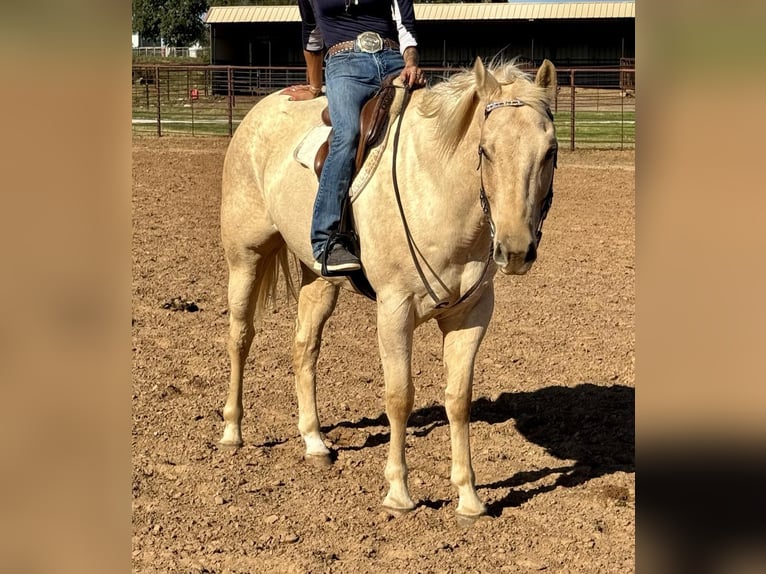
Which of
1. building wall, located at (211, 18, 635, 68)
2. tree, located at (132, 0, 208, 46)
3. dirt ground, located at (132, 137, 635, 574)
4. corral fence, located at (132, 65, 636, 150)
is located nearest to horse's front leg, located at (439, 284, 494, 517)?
dirt ground, located at (132, 137, 635, 574)

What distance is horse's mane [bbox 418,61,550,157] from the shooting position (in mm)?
3658

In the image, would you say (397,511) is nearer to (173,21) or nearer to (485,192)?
(485,192)

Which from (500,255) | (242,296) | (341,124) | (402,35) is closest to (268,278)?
(242,296)

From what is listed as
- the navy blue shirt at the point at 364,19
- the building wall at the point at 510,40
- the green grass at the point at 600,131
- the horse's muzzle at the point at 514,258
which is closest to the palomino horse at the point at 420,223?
the horse's muzzle at the point at 514,258

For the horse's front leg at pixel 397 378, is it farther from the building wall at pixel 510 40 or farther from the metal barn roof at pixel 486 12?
the metal barn roof at pixel 486 12

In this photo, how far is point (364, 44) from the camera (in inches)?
176

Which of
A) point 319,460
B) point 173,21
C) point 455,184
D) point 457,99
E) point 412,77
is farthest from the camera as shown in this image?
point 173,21

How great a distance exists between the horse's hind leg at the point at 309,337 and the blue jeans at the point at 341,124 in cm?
86

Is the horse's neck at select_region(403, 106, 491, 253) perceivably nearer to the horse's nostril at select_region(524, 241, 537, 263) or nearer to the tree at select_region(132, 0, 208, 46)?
the horse's nostril at select_region(524, 241, 537, 263)

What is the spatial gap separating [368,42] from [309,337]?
1.73 meters

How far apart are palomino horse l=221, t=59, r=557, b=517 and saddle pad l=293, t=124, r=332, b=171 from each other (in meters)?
0.07
